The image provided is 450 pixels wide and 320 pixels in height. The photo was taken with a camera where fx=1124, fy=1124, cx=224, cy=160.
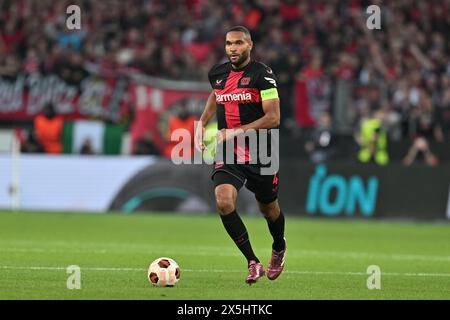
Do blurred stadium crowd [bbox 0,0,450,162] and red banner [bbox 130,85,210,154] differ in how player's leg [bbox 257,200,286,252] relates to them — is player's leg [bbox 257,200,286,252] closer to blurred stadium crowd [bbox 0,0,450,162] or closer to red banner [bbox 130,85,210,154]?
blurred stadium crowd [bbox 0,0,450,162]

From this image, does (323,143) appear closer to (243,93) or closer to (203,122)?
(203,122)

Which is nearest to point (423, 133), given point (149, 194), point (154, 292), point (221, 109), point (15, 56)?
point (149, 194)

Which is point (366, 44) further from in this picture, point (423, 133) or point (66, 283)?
point (66, 283)

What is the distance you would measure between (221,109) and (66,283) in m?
2.30

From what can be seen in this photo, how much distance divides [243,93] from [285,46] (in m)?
16.2

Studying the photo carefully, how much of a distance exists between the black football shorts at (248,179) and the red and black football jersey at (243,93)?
11cm

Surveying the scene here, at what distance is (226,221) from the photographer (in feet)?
35.9

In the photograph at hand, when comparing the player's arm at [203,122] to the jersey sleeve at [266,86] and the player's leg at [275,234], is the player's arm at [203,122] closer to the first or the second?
the jersey sleeve at [266,86]

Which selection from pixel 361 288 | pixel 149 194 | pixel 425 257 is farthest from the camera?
pixel 149 194

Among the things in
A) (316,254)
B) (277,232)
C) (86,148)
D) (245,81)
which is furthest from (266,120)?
(86,148)

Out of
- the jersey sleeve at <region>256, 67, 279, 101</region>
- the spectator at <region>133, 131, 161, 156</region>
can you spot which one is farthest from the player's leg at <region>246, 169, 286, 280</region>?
the spectator at <region>133, 131, 161, 156</region>

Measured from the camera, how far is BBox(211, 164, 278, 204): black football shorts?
35.9 ft

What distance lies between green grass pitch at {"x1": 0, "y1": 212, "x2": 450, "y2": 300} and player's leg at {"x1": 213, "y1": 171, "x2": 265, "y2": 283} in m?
0.17

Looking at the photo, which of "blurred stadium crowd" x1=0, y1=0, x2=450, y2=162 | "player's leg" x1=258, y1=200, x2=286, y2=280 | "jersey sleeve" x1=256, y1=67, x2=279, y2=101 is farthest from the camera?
"blurred stadium crowd" x1=0, y1=0, x2=450, y2=162
